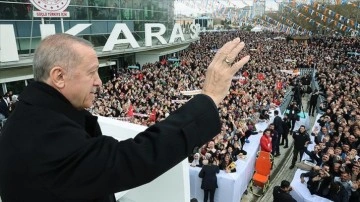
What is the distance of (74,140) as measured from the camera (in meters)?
0.88

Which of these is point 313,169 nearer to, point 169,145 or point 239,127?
point 239,127

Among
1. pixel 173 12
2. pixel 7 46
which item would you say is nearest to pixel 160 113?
pixel 7 46

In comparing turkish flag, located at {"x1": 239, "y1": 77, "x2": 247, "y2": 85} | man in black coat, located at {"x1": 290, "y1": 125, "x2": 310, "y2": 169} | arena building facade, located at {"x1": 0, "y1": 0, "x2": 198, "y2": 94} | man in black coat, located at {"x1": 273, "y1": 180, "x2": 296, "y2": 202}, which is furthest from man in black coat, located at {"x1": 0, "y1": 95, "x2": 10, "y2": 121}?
turkish flag, located at {"x1": 239, "y1": 77, "x2": 247, "y2": 85}

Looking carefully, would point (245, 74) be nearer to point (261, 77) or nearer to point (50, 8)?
point (261, 77)

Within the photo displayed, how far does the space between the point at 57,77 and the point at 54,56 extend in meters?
0.07

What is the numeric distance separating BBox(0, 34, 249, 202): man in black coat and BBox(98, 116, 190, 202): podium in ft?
3.85

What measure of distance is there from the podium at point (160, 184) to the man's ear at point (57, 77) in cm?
119

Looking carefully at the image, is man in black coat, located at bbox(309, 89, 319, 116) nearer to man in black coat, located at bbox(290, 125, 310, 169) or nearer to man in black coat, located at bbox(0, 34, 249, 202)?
man in black coat, located at bbox(290, 125, 310, 169)

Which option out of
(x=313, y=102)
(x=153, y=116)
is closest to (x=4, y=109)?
(x=153, y=116)

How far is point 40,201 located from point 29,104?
0.31m

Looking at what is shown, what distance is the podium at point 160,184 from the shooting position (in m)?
2.14

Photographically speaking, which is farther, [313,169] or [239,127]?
[239,127]

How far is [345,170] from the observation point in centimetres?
685

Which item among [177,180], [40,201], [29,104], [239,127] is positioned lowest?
[239,127]
